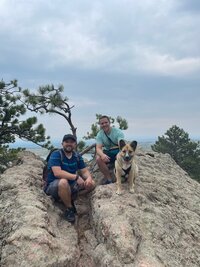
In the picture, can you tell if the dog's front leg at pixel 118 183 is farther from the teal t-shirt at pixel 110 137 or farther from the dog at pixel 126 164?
the teal t-shirt at pixel 110 137

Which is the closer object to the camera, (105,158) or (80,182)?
(80,182)

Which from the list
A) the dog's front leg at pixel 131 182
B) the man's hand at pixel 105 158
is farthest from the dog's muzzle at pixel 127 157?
the man's hand at pixel 105 158

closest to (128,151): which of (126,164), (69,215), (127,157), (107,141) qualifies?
(127,157)

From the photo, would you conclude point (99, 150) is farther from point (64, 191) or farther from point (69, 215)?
point (69, 215)

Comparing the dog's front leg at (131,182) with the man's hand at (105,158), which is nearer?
the dog's front leg at (131,182)

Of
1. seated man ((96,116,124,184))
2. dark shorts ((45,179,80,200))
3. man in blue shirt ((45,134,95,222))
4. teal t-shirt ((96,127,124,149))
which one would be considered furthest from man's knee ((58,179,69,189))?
teal t-shirt ((96,127,124,149))

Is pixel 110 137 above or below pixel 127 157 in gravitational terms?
above

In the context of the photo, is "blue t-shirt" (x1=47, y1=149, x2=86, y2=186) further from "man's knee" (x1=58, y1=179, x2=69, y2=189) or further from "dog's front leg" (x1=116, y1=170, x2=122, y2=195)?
"dog's front leg" (x1=116, y1=170, x2=122, y2=195)
